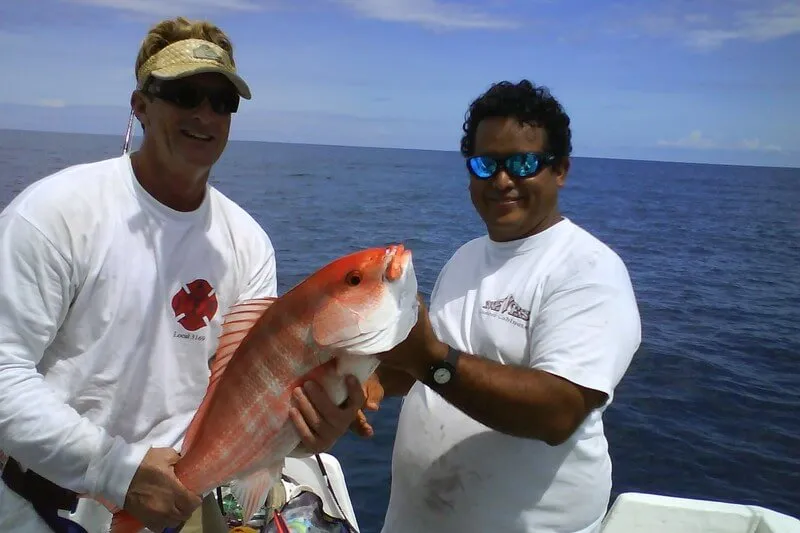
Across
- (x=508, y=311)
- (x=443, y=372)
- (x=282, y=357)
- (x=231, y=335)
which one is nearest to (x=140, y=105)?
(x=231, y=335)

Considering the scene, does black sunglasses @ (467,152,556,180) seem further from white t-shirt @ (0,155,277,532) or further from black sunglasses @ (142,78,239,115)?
black sunglasses @ (142,78,239,115)

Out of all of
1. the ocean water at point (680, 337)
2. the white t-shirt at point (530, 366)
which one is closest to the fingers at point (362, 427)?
the white t-shirt at point (530, 366)

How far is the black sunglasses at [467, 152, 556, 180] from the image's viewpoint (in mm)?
3162

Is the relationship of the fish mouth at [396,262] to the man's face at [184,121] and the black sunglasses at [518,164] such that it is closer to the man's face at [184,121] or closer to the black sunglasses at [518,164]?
the man's face at [184,121]

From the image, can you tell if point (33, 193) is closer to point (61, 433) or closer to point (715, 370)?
point (61, 433)

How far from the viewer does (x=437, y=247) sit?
2342cm

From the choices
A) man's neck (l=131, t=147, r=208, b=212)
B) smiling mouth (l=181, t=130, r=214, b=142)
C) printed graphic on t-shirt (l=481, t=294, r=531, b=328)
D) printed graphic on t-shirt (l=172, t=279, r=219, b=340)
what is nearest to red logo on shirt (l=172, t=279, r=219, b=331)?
printed graphic on t-shirt (l=172, t=279, r=219, b=340)

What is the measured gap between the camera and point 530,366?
2750mm

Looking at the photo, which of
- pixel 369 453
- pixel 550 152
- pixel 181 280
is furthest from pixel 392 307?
pixel 369 453

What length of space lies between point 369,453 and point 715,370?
7282 mm

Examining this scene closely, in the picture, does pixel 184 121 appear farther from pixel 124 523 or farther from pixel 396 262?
pixel 124 523

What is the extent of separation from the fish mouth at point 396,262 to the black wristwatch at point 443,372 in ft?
1.88

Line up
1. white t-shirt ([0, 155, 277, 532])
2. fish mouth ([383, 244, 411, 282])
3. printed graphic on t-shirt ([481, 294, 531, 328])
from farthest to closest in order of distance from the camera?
printed graphic on t-shirt ([481, 294, 531, 328]) → white t-shirt ([0, 155, 277, 532]) → fish mouth ([383, 244, 411, 282])

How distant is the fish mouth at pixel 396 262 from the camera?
198cm
